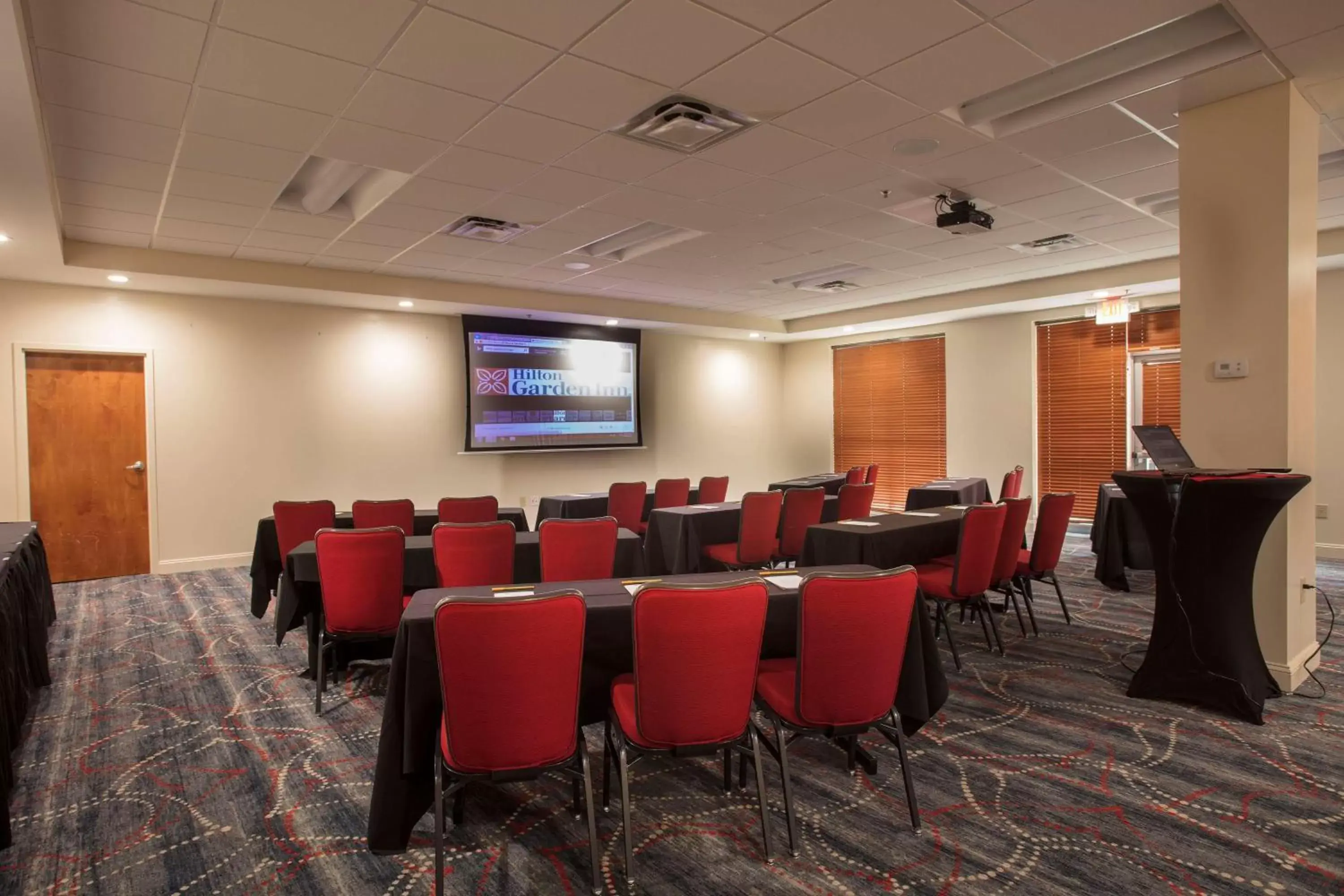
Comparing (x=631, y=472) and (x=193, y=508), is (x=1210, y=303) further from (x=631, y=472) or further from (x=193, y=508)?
(x=193, y=508)

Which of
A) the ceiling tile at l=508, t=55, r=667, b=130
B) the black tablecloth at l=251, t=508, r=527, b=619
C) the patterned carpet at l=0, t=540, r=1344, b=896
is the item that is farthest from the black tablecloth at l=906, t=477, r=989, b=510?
the ceiling tile at l=508, t=55, r=667, b=130

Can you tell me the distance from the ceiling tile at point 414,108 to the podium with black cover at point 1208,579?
3.80m

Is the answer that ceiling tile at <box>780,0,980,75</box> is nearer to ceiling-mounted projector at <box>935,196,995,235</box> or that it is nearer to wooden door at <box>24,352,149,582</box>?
ceiling-mounted projector at <box>935,196,995,235</box>

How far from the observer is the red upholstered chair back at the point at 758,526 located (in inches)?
220

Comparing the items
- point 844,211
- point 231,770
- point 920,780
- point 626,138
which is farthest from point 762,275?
point 231,770

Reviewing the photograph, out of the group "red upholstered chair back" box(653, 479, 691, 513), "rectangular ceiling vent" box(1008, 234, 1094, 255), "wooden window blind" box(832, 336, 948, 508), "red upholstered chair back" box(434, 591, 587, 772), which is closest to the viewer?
"red upholstered chair back" box(434, 591, 587, 772)

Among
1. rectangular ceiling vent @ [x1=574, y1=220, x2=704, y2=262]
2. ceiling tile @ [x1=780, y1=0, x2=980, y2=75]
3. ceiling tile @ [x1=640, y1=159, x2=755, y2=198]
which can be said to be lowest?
ceiling tile @ [x1=780, y1=0, x2=980, y2=75]

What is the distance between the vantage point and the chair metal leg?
242 centimetres

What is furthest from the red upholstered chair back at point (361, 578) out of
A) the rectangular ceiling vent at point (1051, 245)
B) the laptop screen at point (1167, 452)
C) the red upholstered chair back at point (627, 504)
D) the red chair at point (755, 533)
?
the rectangular ceiling vent at point (1051, 245)

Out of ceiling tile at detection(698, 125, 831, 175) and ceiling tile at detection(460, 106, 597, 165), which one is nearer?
ceiling tile at detection(460, 106, 597, 165)

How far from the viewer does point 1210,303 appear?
394 cm

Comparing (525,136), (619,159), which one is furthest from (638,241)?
Result: (525,136)

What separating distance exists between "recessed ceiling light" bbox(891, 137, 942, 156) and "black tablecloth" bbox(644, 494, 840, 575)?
282 centimetres

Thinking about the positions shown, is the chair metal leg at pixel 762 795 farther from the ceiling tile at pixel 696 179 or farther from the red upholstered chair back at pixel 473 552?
the ceiling tile at pixel 696 179
